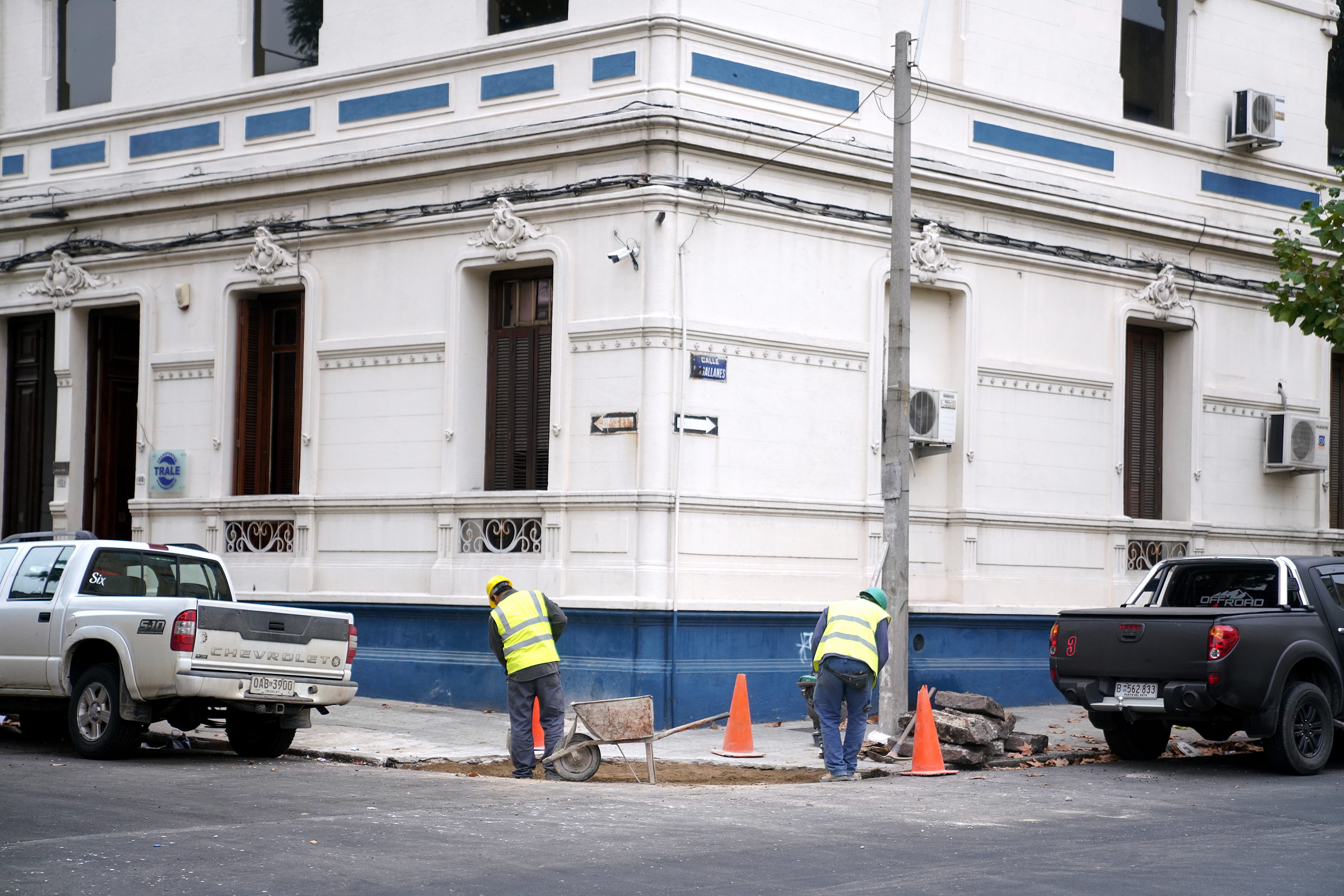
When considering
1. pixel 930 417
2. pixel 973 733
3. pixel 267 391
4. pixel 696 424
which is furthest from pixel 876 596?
pixel 267 391

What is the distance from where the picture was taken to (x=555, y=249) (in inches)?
649

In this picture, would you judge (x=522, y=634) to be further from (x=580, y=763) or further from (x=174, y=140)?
(x=174, y=140)

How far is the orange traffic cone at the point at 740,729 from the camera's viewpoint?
1390 centimetres

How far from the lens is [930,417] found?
57.5 feet

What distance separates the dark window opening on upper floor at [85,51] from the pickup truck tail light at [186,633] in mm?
10193

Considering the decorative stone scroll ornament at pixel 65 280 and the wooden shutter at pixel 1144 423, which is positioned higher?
the decorative stone scroll ornament at pixel 65 280

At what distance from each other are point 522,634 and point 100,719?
3422 millimetres

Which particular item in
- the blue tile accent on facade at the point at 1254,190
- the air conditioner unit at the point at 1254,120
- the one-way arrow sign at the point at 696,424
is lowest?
the one-way arrow sign at the point at 696,424

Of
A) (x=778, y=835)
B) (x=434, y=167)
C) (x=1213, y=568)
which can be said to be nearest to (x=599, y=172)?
(x=434, y=167)

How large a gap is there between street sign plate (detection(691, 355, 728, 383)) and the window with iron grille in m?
5.16

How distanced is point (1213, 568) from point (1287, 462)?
6.86 meters

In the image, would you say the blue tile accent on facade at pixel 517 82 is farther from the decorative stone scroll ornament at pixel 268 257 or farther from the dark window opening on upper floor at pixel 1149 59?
the dark window opening on upper floor at pixel 1149 59

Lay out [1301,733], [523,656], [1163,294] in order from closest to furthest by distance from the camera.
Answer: [523,656] < [1301,733] < [1163,294]

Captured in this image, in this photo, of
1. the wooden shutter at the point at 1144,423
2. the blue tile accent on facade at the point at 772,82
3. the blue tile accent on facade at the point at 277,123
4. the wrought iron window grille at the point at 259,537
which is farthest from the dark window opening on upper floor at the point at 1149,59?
the wrought iron window grille at the point at 259,537
